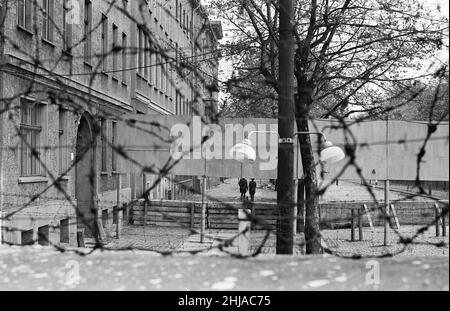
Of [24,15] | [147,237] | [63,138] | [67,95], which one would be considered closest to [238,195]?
[147,237]

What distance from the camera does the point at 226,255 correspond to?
2756 mm

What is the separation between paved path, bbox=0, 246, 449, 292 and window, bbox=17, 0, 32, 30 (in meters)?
11.1

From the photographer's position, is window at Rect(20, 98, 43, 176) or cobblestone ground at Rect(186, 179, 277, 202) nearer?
window at Rect(20, 98, 43, 176)

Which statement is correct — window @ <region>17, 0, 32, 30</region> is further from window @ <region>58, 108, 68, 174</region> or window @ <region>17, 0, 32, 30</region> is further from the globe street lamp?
the globe street lamp

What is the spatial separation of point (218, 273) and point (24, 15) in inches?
471

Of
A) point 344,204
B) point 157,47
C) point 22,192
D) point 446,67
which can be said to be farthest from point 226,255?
point 344,204

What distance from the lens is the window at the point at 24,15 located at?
13.0 metres

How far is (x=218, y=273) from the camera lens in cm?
263

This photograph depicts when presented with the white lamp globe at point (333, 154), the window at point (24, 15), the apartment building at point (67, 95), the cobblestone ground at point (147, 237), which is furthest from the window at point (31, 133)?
the white lamp globe at point (333, 154)

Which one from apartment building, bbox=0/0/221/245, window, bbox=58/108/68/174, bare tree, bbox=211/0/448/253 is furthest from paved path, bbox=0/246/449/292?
window, bbox=58/108/68/174

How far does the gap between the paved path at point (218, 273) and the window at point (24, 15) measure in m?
11.1

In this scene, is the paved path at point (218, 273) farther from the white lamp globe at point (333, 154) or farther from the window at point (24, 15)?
the window at point (24, 15)

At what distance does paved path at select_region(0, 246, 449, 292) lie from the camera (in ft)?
8.16
